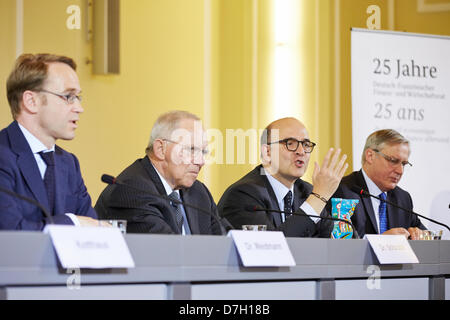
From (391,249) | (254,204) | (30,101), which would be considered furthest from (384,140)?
(30,101)

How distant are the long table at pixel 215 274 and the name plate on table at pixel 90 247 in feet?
0.10

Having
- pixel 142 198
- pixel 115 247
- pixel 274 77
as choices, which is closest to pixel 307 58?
pixel 274 77

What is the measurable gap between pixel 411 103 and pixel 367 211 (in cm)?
148

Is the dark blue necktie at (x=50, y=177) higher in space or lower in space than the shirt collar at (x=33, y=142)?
lower

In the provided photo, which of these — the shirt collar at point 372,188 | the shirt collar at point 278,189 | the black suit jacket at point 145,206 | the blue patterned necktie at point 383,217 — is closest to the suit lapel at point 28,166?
the black suit jacket at point 145,206

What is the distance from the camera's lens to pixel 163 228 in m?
2.73

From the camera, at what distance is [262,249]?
7.15 feet

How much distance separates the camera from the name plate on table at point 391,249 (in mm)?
2623

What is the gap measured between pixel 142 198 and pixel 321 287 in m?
0.81

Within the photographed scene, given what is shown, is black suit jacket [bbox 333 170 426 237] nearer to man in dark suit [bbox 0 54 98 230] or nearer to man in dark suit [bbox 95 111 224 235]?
man in dark suit [bbox 95 111 224 235]

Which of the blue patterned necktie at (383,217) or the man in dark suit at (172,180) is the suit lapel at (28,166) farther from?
the blue patterned necktie at (383,217)

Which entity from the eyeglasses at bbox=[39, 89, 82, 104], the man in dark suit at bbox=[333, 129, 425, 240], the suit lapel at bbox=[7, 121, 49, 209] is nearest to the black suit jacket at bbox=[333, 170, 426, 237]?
the man in dark suit at bbox=[333, 129, 425, 240]
